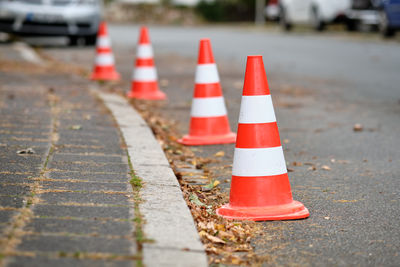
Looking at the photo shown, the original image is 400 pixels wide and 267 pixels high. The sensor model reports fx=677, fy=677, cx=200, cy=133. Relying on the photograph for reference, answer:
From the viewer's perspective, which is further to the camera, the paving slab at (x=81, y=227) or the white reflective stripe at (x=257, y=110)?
the white reflective stripe at (x=257, y=110)

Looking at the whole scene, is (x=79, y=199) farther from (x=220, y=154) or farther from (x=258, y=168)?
(x=220, y=154)

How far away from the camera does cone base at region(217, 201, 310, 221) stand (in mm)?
3686

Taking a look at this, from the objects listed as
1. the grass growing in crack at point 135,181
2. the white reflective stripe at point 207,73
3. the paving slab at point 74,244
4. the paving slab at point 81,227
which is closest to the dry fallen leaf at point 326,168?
the white reflective stripe at point 207,73

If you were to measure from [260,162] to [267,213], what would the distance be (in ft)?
0.99

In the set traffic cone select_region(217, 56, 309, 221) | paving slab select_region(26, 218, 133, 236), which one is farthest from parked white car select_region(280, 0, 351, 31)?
paving slab select_region(26, 218, 133, 236)

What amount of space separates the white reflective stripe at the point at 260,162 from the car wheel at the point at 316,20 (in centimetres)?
2039

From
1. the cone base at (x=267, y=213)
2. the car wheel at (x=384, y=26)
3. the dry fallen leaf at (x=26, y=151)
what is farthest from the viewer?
the car wheel at (x=384, y=26)

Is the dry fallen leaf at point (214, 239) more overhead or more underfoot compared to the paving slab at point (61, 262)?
more underfoot

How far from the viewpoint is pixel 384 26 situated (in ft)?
64.9

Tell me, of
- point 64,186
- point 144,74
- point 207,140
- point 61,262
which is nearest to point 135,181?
point 64,186

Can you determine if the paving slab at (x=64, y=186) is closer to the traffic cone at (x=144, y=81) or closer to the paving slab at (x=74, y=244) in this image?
the paving slab at (x=74, y=244)

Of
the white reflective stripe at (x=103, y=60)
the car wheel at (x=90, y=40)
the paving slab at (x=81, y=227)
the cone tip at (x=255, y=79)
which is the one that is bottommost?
the car wheel at (x=90, y=40)

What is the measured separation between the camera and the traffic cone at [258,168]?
12.2 ft

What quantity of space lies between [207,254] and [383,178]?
199 centimetres
